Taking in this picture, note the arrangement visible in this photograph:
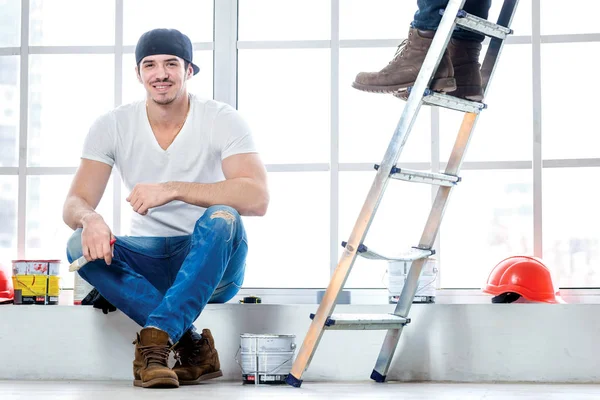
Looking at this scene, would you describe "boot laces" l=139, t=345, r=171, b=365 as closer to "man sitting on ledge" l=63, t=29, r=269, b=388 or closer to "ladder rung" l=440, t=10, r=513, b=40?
"man sitting on ledge" l=63, t=29, r=269, b=388

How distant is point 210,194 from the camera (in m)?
2.57

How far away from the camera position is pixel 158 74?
2.78 meters

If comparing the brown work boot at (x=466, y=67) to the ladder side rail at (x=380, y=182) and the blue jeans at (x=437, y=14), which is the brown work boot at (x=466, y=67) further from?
the ladder side rail at (x=380, y=182)

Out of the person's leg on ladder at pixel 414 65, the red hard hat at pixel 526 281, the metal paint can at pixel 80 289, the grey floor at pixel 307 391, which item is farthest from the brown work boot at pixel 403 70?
the metal paint can at pixel 80 289

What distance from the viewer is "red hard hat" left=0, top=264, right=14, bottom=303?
3.15m

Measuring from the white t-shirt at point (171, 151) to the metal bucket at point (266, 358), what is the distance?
1.34 ft

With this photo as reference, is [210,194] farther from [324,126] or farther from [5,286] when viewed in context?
[5,286]

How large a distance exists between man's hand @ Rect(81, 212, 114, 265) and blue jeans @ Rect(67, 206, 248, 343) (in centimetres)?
7

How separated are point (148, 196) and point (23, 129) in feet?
3.57

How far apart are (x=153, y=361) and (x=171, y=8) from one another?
157 centimetres

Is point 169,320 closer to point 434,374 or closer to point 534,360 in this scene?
point 434,374

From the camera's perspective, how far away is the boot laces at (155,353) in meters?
2.32

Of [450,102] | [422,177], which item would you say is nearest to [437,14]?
[450,102]

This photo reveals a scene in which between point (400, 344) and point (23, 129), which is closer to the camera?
point (400, 344)
